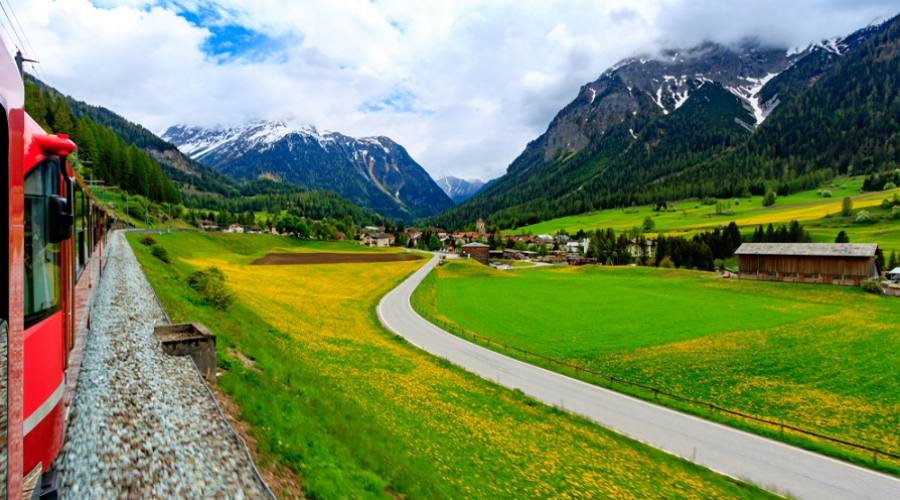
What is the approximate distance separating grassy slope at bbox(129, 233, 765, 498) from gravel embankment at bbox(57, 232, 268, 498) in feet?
5.86

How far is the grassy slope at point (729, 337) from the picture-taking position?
88.6 ft

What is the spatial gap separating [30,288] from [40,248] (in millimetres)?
582

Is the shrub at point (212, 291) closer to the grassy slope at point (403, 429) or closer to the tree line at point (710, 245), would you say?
the grassy slope at point (403, 429)

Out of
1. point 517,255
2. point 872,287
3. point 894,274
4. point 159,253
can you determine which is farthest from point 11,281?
point 517,255

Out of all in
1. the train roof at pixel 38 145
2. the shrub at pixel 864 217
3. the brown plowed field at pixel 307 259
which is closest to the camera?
the train roof at pixel 38 145

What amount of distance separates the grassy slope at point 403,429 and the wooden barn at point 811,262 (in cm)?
7502

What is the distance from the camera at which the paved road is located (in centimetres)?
1844

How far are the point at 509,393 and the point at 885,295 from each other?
70929mm

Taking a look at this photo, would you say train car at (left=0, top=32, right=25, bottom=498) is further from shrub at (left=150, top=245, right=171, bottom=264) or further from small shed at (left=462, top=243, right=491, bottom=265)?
small shed at (left=462, top=243, right=491, bottom=265)

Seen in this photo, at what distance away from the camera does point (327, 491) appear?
10273 mm

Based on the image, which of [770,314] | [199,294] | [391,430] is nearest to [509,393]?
[391,430]

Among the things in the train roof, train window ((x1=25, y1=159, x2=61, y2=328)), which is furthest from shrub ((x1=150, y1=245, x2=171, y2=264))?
the train roof

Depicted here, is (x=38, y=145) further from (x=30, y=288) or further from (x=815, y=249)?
(x=815, y=249)

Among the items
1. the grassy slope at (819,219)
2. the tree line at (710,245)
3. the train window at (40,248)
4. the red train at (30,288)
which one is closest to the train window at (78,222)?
the red train at (30,288)
